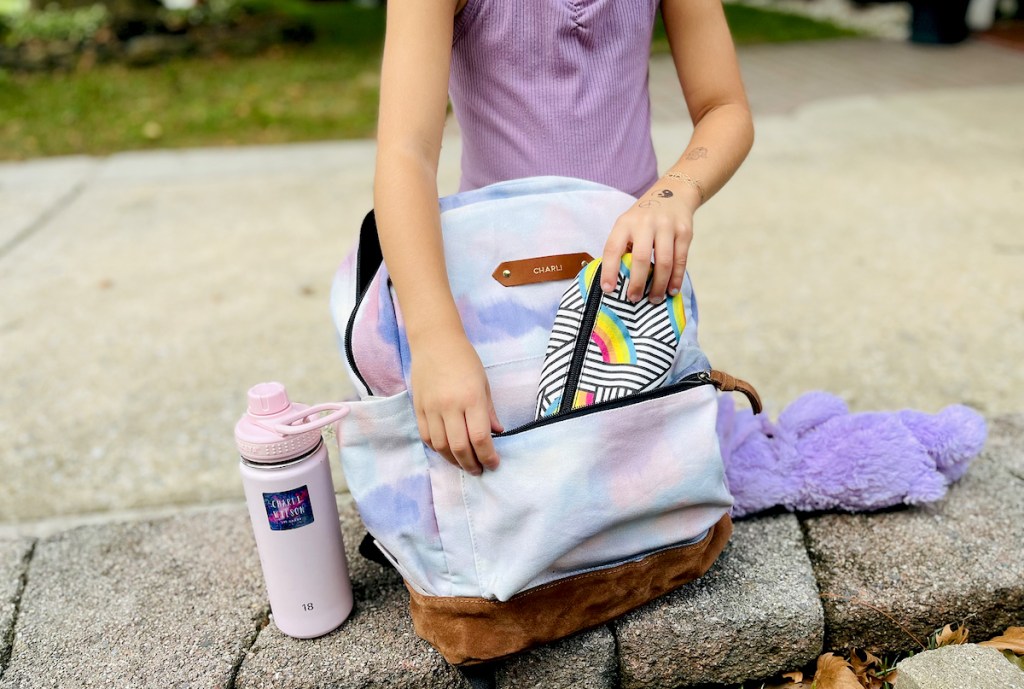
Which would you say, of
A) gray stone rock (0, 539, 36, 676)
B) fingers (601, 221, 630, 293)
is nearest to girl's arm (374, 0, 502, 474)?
fingers (601, 221, 630, 293)

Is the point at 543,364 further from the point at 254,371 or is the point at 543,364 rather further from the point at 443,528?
the point at 254,371

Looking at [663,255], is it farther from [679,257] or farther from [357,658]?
[357,658]

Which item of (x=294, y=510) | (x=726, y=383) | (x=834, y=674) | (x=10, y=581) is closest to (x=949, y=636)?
(x=834, y=674)

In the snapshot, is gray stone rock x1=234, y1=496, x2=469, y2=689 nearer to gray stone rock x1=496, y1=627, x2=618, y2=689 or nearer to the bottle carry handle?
gray stone rock x1=496, y1=627, x2=618, y2=689

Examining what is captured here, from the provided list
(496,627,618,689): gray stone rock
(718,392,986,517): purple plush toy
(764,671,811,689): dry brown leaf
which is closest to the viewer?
(496,627,618,689): gray stone rock

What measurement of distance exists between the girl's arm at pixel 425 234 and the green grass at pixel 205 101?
4.04 metres

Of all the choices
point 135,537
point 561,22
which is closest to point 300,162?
point 135,537

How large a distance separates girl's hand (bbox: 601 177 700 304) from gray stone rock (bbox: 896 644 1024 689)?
0.69 m

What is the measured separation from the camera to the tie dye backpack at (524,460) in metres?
1.28

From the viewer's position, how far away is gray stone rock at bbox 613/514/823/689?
1473 mm

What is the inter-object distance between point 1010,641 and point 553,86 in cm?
120

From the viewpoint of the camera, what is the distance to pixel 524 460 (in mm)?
1280

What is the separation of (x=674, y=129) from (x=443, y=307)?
12.8 ft

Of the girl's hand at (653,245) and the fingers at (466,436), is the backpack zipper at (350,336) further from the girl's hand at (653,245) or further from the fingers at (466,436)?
the girl's hand at (653,245)
